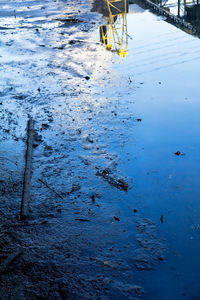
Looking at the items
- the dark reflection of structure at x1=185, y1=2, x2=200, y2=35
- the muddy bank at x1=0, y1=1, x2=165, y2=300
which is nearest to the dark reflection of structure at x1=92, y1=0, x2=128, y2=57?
the muddy bank at x1=0, y1=1, x2=165, y2=300

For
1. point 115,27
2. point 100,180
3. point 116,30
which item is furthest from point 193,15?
point 100,180

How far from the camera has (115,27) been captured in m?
13.4

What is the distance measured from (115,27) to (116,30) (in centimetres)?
71

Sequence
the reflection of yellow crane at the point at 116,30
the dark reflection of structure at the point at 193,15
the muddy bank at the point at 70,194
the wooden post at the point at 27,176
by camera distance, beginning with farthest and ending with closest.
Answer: the dark reflection of structure at the point at 193,15 < the reflection of yellow crane at the point at 116,30 < the wooden post at the point at 27,176 < the muddy bank at the point at 70,194

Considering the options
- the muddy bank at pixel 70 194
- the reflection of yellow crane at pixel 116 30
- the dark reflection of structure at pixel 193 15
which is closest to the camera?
the muddy bank at pixel 70 194

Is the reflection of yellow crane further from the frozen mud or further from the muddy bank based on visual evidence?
the muddy bank

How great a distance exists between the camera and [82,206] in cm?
395

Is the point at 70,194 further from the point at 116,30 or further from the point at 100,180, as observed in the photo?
the point at 116,30

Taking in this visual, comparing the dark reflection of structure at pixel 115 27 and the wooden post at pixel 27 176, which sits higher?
the dark reflection of structure at pixel 115 27

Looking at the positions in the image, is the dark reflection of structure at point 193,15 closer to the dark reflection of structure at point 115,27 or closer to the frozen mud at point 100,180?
the dark reflection of structure at point 115,27

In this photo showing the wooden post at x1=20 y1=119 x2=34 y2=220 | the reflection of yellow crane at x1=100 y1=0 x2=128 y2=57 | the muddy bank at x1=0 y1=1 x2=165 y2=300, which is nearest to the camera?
the muddy bank at x1=0 y1=1 x2=165 y2=300

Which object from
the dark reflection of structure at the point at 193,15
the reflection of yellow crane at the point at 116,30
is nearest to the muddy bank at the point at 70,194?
the reflection of yellow crane at the point at 116,30

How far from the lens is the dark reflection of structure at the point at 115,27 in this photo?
1052 cm

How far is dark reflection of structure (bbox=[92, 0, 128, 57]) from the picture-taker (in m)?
10.5
